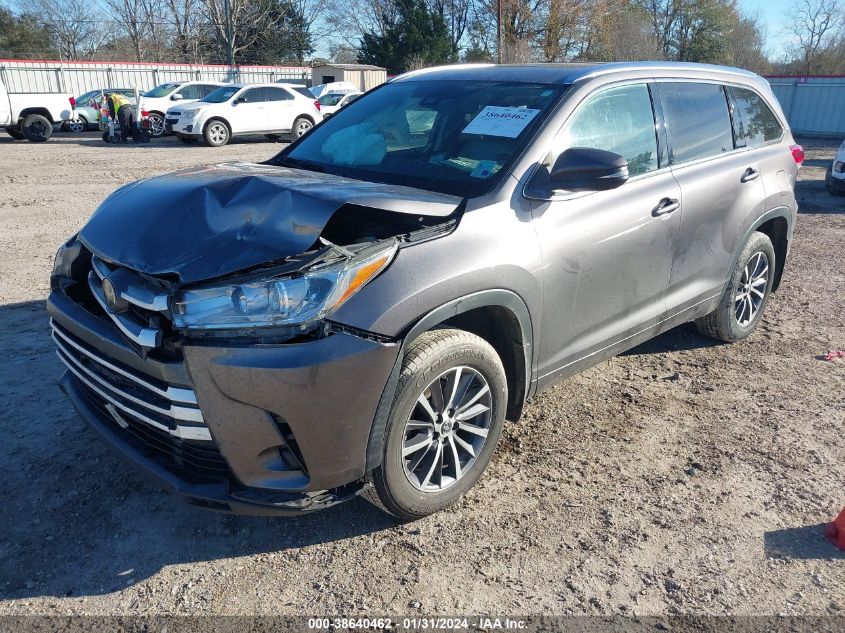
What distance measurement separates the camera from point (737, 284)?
4676 mm

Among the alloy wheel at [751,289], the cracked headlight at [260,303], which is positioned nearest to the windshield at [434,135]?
the cracked headlight at [260,303]

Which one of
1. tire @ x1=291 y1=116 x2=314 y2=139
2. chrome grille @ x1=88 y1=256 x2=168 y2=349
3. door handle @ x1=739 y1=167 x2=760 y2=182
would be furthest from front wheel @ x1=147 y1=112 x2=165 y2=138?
chrome grille @ x1=88 y1=256 x2=168 y2=349

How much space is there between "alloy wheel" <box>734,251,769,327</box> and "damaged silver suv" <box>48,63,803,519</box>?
722 millimetres

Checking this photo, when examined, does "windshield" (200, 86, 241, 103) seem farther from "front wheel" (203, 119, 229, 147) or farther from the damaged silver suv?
the damaged silver suv

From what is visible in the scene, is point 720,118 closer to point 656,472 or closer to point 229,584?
point 656,472

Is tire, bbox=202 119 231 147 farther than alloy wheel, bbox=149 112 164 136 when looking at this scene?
No

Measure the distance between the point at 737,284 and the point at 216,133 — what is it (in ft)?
54.8

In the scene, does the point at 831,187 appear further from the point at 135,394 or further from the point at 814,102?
the point at 814,102

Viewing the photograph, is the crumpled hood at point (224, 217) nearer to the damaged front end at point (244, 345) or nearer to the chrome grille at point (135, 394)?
the damaged front end at point (244, 345)

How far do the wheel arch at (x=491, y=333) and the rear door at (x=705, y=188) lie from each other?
1.33m

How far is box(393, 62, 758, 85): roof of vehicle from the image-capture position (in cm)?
359

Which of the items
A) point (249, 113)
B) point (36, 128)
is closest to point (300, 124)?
point (249, 113)

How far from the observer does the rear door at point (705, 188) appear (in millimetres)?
3996

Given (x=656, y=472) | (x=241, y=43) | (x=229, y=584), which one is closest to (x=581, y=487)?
(x=656, y=472)
